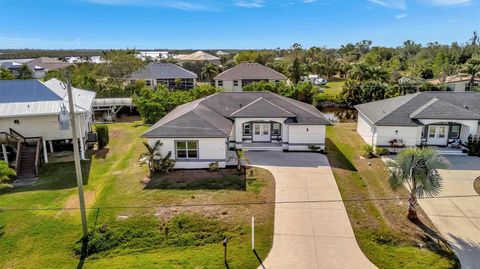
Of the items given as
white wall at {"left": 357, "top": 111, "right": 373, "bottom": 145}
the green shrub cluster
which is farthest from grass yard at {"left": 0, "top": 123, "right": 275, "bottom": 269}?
white wall at {"left": 357, "top": 111, "right": 373, "bottom": 145}

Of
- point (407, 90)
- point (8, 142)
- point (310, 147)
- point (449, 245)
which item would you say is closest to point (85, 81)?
point (8, 142)

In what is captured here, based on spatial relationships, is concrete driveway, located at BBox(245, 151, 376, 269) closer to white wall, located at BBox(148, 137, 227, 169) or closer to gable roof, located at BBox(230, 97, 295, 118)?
white wall, located at BBox(148, 137, 227, 169)

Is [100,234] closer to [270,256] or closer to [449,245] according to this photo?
[270,256]

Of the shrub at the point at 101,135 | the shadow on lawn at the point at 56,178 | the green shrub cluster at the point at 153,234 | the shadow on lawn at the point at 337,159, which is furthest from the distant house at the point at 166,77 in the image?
the green shrub cluster at the point at 153,234

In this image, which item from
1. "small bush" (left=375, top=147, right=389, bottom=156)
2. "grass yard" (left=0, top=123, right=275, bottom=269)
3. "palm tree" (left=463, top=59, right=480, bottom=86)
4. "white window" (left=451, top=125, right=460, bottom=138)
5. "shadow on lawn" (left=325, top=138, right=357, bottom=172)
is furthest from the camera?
"palm tree" (left=463, top=59, right=480, bottom=86)

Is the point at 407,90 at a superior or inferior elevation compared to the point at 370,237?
superior

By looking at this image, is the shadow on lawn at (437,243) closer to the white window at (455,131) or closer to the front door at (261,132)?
the front door at (261,132)
